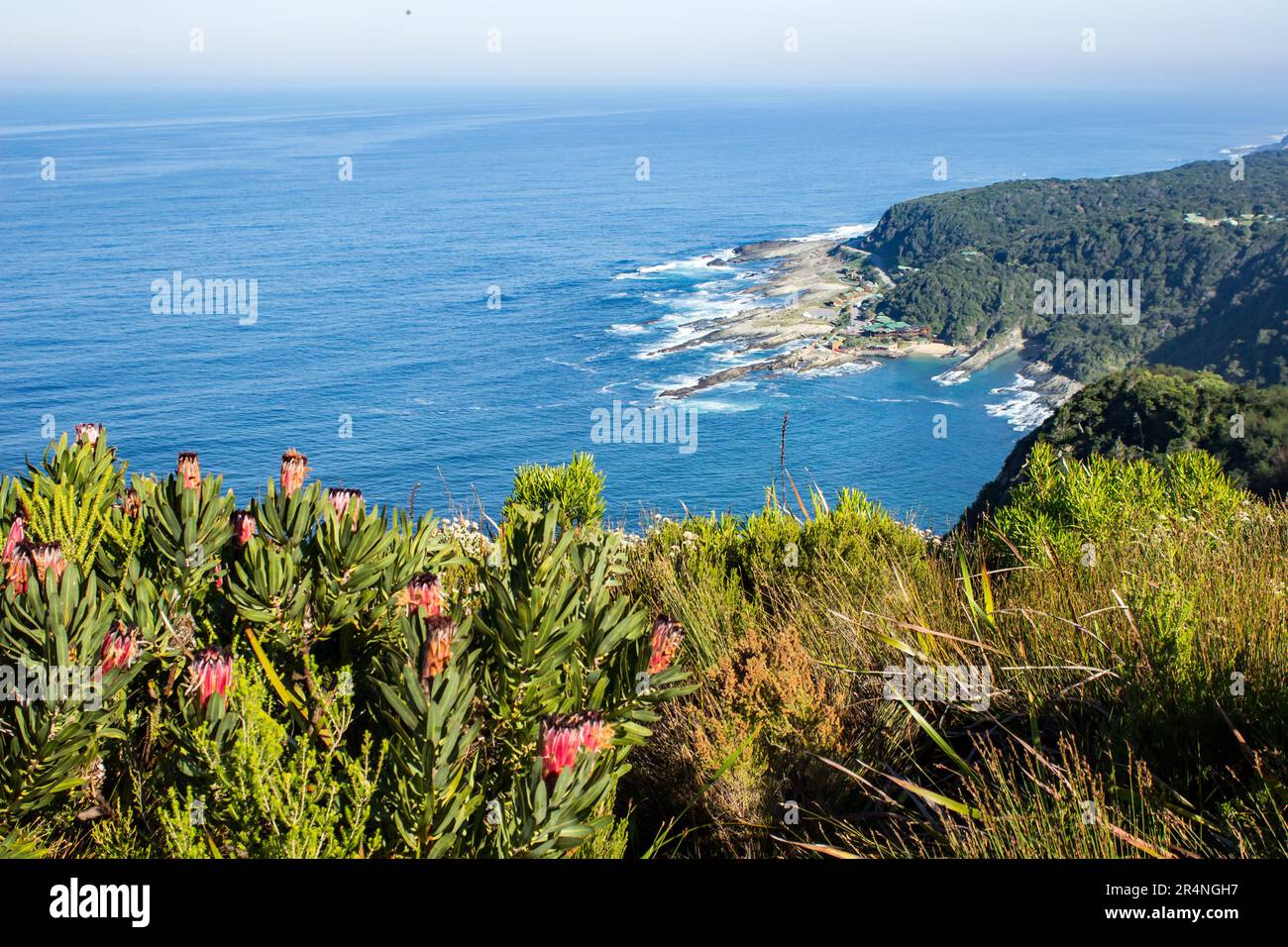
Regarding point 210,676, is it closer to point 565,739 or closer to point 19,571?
point 19,571

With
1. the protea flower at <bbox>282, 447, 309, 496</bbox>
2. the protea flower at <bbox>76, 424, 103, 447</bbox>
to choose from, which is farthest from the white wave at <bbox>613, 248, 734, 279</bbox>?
the protea flower at <bbox>282, 447, 309, 496</bbox>

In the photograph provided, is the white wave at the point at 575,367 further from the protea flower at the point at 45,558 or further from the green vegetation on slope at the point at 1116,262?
the protea flower at the point at 45,558

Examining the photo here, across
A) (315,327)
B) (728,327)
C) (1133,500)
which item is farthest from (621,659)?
(315,327)

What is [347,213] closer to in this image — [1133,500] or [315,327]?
[315,327]

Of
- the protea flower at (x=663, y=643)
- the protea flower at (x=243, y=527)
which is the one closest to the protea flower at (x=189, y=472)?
the protea flower at (x=243, y=527)

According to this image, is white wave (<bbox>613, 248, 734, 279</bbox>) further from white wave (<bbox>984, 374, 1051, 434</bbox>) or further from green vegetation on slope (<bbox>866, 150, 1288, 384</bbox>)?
white wave (<bbox>984, 374, 1051, 434</bbox>)
